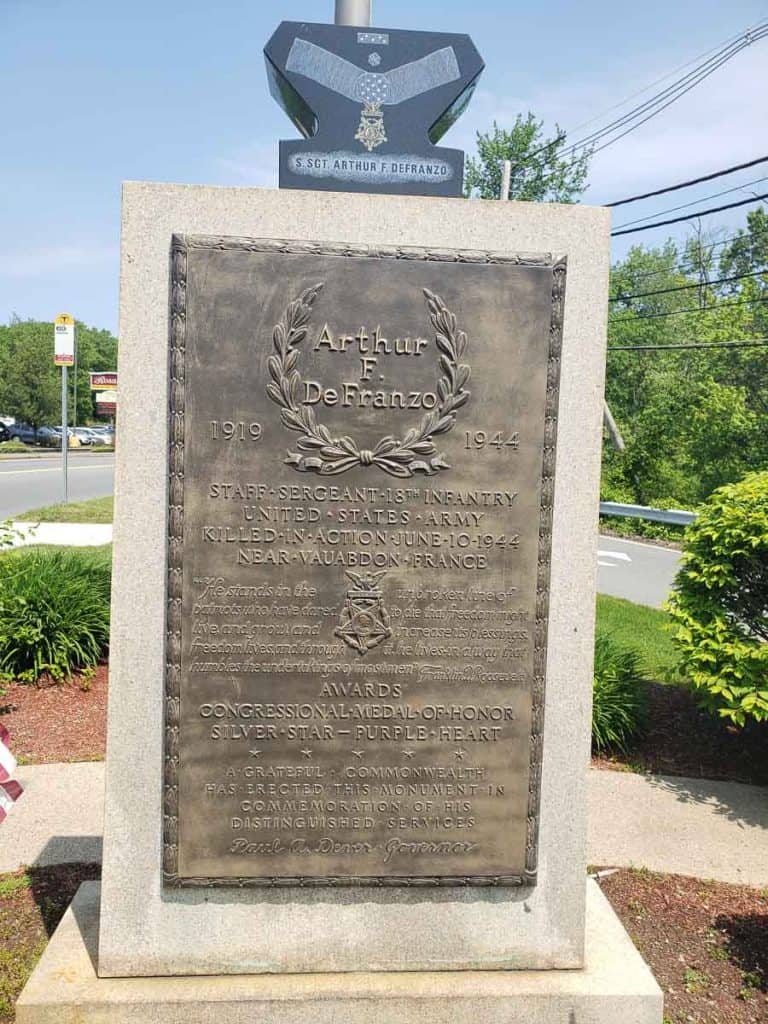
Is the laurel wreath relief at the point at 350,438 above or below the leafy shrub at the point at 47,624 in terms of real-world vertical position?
above

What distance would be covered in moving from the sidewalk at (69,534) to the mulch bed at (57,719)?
5757 millimetres

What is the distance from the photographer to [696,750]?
636cm

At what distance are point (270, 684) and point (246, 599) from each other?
1.04 feet

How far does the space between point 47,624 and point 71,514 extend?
10291 millimetres

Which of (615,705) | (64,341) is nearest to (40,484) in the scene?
(64,341)

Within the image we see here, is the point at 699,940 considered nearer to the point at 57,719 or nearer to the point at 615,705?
the point at 615,705

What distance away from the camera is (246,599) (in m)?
3.06

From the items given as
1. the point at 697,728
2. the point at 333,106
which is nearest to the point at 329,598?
the point at 333,106

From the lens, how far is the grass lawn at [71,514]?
53.7 feet

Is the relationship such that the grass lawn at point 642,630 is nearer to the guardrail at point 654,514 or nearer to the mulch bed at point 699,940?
the mulch bed at point 699,940

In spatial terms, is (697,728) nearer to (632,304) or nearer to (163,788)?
(163,788)

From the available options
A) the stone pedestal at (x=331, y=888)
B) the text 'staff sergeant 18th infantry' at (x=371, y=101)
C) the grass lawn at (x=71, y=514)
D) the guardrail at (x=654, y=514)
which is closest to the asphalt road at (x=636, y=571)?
the guardrail at (x=654, y=514)

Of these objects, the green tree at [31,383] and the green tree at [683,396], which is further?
the green tree at [31,383]

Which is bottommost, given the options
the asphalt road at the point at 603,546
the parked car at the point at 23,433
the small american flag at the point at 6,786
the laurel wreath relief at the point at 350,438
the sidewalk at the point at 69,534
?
the asphalt road at the point at 603,546
